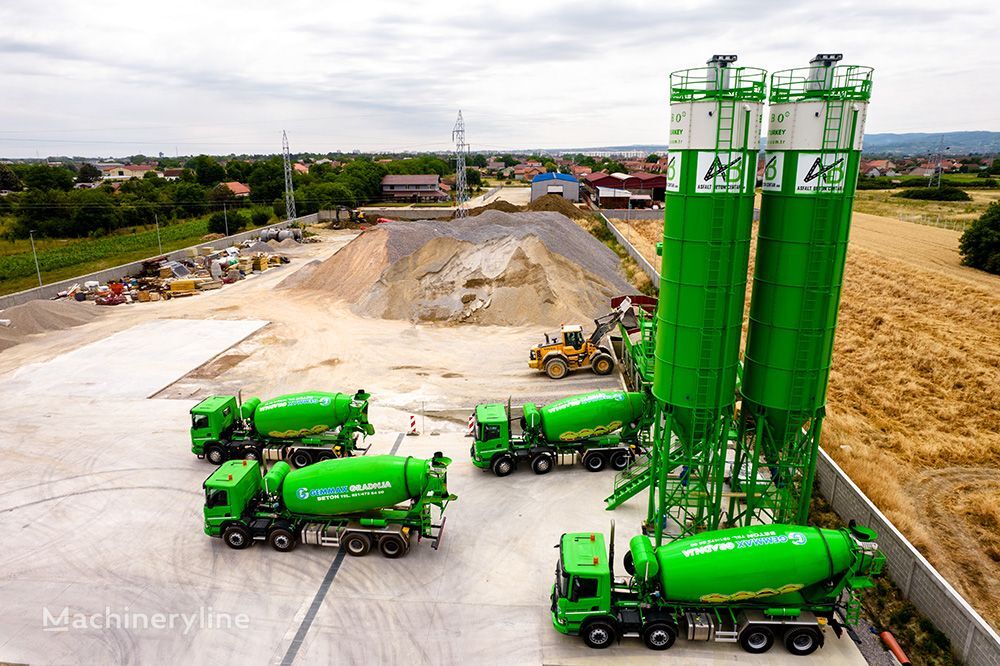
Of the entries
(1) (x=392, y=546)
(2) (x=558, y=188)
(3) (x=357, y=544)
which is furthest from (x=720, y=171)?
(2) (x=558, y=188)

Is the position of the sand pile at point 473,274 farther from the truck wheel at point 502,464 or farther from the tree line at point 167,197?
the tree line at point 167,197

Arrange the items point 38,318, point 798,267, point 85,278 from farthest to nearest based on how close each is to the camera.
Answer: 1. point 85,278
2. point 38,318
3. point 798,267

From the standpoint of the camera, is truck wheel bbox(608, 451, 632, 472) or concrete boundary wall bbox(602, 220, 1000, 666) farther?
truck wheel bbox(608, 451, 632, 472)

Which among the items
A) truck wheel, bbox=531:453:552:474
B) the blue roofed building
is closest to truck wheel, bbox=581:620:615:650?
truck wheel, bbox=531:453:552:474

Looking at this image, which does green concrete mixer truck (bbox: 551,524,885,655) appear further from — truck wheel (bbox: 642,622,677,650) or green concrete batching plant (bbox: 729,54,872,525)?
green concrete batching plant (bbox: 729,54,872,525)

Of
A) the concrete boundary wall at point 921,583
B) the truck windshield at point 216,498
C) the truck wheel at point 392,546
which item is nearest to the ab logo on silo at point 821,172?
the concrete boundary wall at point 921,583

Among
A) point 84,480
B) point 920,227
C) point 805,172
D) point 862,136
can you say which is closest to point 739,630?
point 805,172

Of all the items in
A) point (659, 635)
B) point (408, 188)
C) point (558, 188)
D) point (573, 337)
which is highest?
point (558, 188)

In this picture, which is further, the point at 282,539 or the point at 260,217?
the point at 260,217

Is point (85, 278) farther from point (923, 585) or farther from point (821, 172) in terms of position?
point (923, 585)
